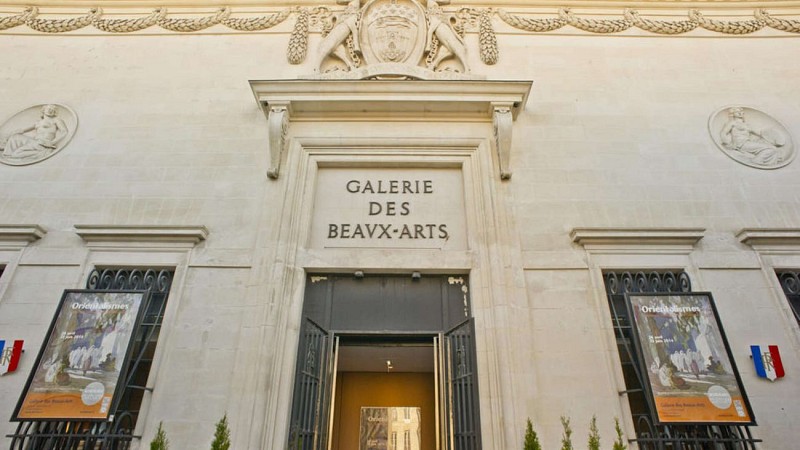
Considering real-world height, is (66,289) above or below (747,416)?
above

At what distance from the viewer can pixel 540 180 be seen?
8.02 metres

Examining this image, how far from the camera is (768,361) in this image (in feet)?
21.5

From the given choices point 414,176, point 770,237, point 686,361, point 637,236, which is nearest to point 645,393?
point 686,361

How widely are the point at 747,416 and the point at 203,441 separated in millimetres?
7118

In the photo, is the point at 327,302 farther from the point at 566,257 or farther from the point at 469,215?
the point at 566,257

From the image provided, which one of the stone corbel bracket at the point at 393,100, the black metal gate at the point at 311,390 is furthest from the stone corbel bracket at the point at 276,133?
the black metal gate at the point at 311,390

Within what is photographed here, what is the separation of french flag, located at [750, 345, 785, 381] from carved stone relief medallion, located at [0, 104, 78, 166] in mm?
11897

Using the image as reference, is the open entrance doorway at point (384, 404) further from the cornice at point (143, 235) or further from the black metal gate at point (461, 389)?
the cornice at point (143, 235)

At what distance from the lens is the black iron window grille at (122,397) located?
19.9 feet

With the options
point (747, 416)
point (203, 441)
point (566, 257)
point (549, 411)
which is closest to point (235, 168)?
point (203, 441)

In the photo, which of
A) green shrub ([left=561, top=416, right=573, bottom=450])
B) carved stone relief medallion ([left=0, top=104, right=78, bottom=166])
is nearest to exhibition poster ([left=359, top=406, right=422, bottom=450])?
green shrub ([left=561, top=416, right=573, bottom=450])

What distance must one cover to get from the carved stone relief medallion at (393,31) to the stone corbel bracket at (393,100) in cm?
108

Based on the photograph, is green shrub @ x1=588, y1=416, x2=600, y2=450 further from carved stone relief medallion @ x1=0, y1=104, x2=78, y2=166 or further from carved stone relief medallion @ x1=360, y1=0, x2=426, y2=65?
carved stone relief medallion @ x1=0, y1=104, x2=78, y2=166

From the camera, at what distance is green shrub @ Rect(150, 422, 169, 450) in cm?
548
